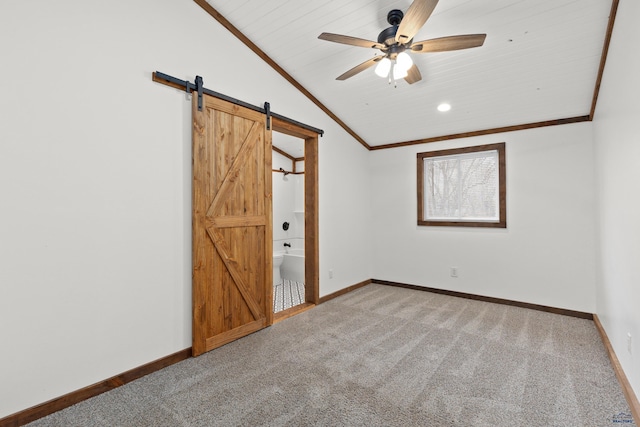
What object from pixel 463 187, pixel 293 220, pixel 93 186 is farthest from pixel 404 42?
pixel 293 220

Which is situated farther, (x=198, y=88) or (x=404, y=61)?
(x=198, y=88)

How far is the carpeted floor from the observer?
6.03ft

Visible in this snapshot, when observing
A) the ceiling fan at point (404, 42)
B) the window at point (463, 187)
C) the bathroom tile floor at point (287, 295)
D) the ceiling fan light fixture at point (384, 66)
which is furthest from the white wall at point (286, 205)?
the ceiling fan light fixture at point (384, 66)

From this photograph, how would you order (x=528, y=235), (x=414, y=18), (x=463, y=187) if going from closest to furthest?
(x=414, y=18) → (x=528, y=235) → (x=463, y=187)

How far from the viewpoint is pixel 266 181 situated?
331 cm

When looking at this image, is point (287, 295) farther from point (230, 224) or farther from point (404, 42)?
point (404, 42)

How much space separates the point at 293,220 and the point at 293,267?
1.28 metres

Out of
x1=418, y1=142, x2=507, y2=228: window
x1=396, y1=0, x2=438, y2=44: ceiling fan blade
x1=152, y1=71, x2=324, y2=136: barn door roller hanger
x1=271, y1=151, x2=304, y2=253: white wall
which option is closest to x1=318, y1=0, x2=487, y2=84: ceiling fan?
x1=396, y1=0, x2=438, y2=44: ceiling fan blade

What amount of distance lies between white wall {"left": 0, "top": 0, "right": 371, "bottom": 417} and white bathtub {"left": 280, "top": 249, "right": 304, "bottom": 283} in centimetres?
269

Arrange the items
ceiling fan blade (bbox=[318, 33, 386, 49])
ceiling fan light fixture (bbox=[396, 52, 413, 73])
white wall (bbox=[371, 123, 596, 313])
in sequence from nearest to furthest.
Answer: ceiling fan blade (bbox=[318, 33, 386, 49])
ceiling fan light fixture (bbox=[396, 52, 413, 73])
white wall (bbox=[371, 123, 596, 313])

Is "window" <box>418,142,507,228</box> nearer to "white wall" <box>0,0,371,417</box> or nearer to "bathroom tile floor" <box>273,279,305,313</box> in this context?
"bathroom tile floor" <box>273,279,305,313</box>

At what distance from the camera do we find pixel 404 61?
94.7 inches

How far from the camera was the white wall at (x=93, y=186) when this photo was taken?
1.79 m

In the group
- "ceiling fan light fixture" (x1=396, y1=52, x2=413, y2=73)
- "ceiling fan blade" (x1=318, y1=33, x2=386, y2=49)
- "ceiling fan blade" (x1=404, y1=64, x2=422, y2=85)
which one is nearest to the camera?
"ceiling fan blade" (x1=318, y1=33, x2=386, y2=49)
